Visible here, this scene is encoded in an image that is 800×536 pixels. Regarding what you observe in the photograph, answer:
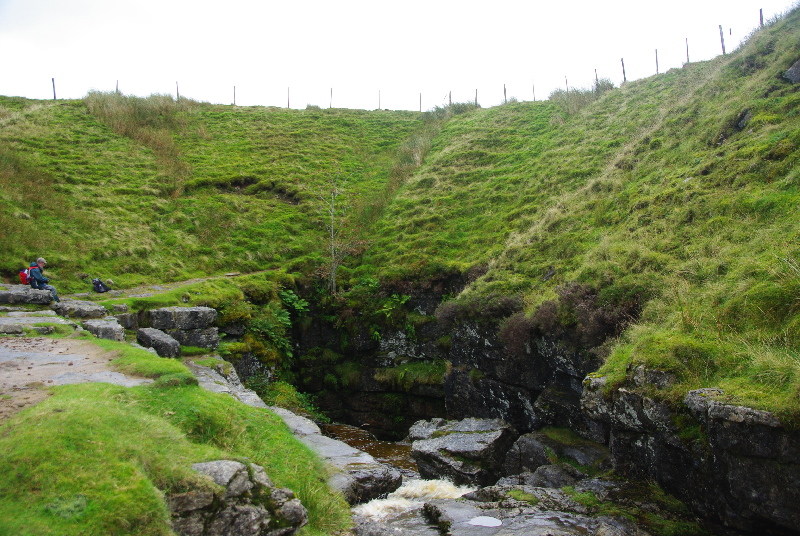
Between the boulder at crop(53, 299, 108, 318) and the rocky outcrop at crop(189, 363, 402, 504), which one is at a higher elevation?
the boulder at crop(53, 299, 108, 318)

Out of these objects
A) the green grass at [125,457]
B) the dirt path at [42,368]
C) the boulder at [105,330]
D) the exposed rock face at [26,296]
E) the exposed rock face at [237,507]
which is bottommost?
the exposed rock face at [237,507]

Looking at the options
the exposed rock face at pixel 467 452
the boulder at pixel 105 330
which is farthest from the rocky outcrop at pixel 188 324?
the exposed rock face at pixel 467 452

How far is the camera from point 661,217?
1372 cm

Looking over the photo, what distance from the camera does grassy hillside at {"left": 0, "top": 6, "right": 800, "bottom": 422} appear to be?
9000 mm

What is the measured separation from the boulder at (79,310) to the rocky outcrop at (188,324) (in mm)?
1603

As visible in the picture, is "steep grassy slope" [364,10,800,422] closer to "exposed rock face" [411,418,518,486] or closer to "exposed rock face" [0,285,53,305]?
"exposed rock face" [411,418,518,486]

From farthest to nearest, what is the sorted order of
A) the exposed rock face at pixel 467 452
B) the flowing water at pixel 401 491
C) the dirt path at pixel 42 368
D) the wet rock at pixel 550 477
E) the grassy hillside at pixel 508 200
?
the exposed rock face at pixel 467 452, the wet rock at pixel 550 477, the grassy hillside at pixel 508 200, the flowing water at pixel 401 491, the dirt path at pixel 42 368

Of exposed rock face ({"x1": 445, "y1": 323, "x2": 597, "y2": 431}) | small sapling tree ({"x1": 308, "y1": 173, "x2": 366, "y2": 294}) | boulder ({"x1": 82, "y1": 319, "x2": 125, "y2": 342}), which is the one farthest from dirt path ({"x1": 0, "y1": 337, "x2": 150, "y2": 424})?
small sapling tree ({"x1": 308, "y1": 173, "x2": 366, "y2": 294})

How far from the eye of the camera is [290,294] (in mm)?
21328

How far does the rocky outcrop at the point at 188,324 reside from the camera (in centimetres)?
1522

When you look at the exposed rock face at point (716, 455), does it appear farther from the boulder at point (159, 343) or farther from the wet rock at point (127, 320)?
the wet rock at point (127, 320)

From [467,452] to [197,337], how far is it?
9.67m

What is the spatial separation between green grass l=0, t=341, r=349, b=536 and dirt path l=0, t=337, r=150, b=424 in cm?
54

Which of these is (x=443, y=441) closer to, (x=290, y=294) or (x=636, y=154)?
(x=290, y=294)
